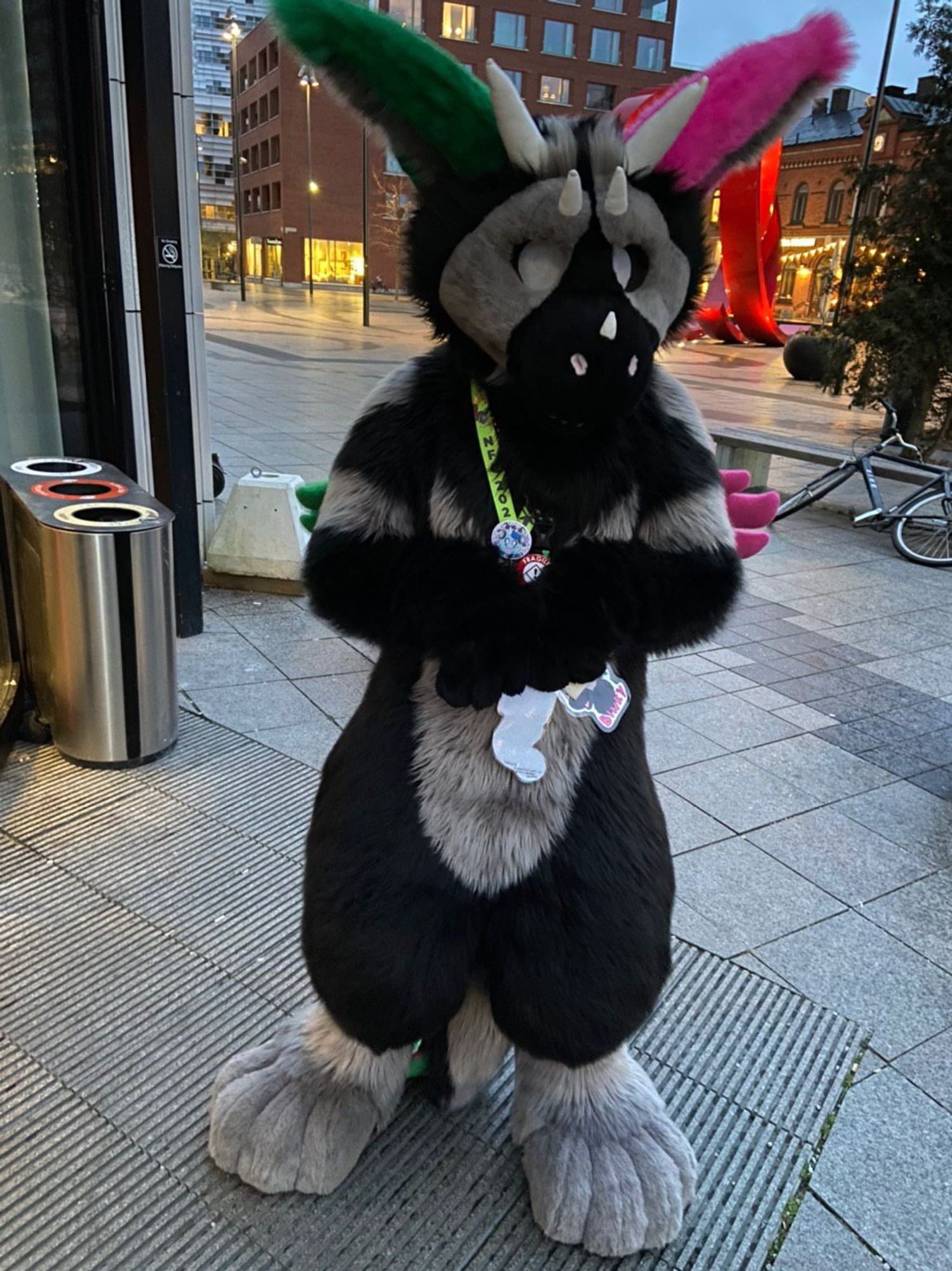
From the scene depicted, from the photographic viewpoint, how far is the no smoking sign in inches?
172

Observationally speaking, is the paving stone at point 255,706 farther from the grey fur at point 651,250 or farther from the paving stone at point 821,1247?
the grey fur at point 651,250

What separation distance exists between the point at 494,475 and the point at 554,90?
202 feet

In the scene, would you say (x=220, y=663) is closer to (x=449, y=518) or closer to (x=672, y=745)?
(x=672, y=745)

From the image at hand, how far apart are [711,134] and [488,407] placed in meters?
0.58

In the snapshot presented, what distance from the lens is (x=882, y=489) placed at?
977 centimetres

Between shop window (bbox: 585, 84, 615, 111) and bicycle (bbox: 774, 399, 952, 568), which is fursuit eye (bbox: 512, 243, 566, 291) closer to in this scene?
bicycle (bbox: 774, 399, 952, 568)

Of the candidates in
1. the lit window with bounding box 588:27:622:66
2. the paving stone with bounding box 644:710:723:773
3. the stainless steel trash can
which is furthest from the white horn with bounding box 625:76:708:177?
the lit window with bounding box 588:27:622:66

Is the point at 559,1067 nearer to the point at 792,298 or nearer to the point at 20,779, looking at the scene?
the point at 20,779

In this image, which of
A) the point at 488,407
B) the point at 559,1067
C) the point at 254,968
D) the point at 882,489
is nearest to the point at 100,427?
the point at 254,968

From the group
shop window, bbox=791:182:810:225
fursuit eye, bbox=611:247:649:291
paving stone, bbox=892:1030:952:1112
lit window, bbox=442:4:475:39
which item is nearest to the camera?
fursuit eye, bbox=611:247:649:291

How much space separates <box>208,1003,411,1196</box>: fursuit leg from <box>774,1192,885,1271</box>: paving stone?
856 millimetres

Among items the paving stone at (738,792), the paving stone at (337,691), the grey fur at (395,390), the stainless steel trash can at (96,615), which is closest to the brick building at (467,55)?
the paving stone at (337,691)

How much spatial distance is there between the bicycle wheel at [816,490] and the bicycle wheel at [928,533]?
2.22 feet

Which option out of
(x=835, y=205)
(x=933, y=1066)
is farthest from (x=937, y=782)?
(x=835, y=205)
